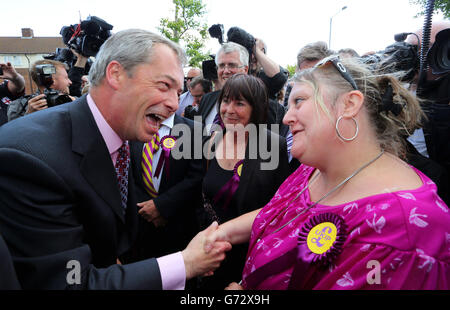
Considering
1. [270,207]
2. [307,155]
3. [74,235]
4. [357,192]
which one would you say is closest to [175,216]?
[270,207]

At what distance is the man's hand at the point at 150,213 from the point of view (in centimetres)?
282

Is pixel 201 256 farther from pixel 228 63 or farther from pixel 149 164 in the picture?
pixel 228 63

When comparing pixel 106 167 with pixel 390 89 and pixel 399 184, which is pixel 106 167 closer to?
pixel 399 184

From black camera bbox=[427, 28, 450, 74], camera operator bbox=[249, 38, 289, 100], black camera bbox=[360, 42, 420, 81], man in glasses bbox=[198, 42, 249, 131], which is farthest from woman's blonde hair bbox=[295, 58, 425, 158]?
man in glasses bbox=[198, 42, 249, 131]

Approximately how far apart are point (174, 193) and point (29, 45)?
54.1m

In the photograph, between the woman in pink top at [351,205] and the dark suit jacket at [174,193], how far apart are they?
3.59ft

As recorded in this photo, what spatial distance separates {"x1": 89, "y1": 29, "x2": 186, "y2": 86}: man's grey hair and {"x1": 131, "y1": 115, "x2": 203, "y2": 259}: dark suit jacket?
48.2 inches

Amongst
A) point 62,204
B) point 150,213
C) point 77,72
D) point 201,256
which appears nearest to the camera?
point 62,204

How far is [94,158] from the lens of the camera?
163 centimetres

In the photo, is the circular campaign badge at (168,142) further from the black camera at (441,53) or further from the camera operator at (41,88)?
the black camera at (441,53)

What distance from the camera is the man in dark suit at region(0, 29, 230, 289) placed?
1.29 m

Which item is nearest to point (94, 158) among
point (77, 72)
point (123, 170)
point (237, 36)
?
point (123, 170)

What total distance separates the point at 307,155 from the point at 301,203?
0.92 feet

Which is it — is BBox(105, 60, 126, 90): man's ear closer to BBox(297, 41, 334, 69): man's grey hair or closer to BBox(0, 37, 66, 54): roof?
BBox(297, 41, 334, 69): man's grey hair
